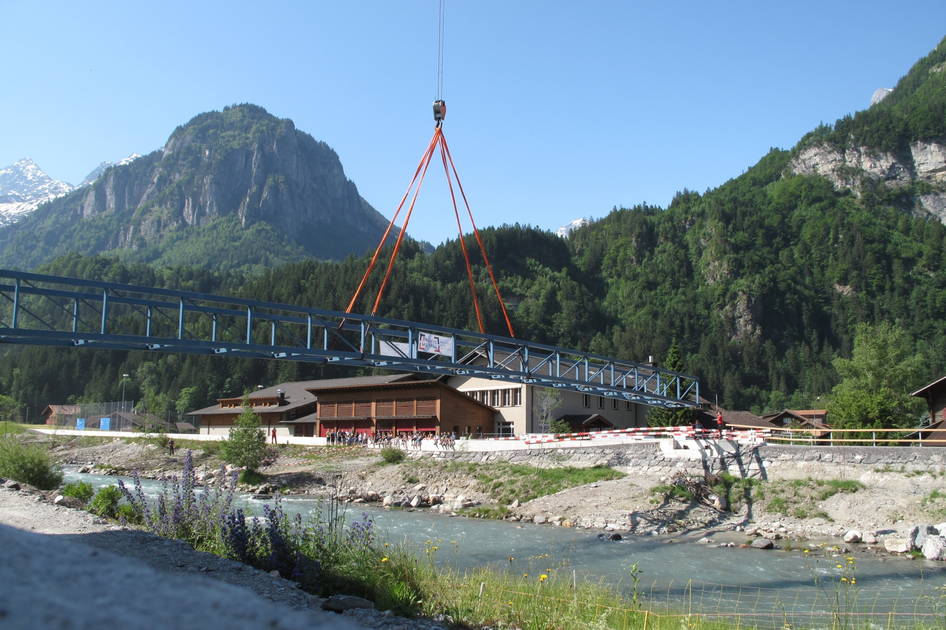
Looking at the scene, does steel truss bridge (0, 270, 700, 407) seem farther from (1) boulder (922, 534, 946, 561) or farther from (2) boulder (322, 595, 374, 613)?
(1) boulder (922, 534, 946, 561)

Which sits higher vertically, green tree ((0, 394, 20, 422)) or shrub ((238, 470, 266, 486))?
green tree ((0, 394, 20, 422))

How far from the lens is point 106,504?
17484 millimetres

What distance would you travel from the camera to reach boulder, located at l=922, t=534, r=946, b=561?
75.5 ft

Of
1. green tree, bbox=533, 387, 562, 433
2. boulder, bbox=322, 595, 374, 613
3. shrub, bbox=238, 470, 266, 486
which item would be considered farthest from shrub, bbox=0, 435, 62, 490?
Result: green tree, bbox=533, 387, 562, 433

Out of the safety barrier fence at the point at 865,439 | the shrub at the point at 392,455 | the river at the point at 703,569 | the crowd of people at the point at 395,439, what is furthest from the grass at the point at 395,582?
the shrub at the point at 392,455

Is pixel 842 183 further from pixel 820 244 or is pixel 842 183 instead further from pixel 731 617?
pixel 731 617

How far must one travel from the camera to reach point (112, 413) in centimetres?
8875

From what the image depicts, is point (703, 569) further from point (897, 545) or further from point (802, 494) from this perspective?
point (802, 494)

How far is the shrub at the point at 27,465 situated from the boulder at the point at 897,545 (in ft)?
98.1

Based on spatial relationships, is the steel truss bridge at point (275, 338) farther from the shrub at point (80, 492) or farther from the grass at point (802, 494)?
the grass at point (802, 494)

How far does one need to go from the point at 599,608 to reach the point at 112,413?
302 ft

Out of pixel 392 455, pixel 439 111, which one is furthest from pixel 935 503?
pixel 392 455

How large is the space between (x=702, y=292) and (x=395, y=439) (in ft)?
476

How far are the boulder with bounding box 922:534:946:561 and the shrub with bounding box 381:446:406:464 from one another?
31.6m
